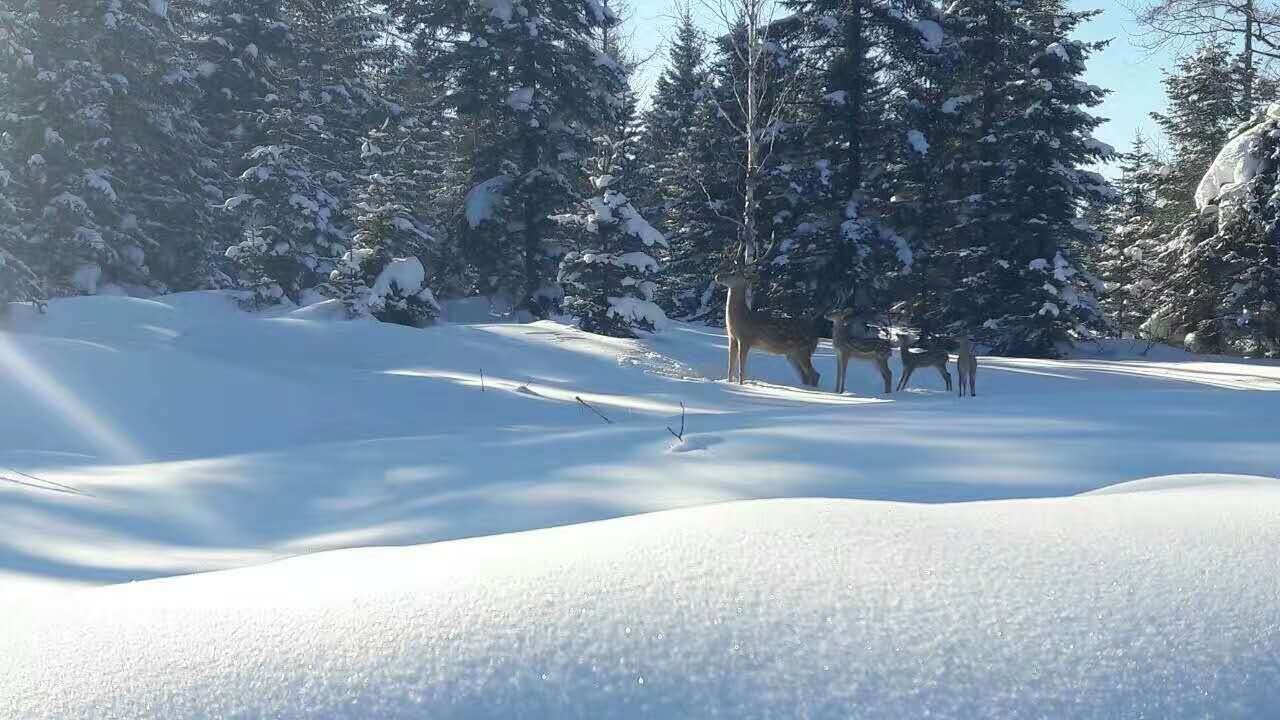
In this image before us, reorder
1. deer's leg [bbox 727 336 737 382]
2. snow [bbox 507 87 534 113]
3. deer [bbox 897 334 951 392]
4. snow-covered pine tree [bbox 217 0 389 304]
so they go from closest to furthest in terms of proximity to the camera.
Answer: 1. deer's leg [bbox 727 336 737 382]
2. deer [bbox 897 334 951 392]
3. snow [bbox 507 87 534 113]
4. snow-covered pine tree [bbox 217 0 389 304]

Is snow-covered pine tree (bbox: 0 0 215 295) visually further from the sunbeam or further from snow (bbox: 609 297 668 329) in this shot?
the sunbeam

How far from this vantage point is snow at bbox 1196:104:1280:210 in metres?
12.3

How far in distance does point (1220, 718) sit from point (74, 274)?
2815 cm

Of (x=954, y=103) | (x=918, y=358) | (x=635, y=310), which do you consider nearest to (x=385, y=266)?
(x=635, y=310)

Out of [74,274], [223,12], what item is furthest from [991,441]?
[223,12]

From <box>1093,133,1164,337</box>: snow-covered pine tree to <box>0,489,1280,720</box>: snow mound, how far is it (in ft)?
77.9

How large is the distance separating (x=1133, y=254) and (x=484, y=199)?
20525 mm

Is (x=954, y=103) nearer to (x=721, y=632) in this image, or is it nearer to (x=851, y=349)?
(x=851, y=349)

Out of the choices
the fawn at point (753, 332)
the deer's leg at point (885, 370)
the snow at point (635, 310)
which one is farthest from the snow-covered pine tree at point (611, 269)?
the deer's leg at point (885, 370)

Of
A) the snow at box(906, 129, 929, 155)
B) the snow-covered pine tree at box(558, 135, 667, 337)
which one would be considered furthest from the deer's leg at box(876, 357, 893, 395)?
the snow at box(906, 129, 929, 155)

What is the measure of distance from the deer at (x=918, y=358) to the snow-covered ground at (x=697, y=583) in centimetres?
739

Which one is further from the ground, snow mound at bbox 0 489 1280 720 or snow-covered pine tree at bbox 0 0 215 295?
snow-covered pine tree at bbox 0 0 215 295

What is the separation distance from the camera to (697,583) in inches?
54.4

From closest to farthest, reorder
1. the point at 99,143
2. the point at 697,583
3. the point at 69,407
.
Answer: the point at 697,583 → the point at 69,407 → the point at 99,143
